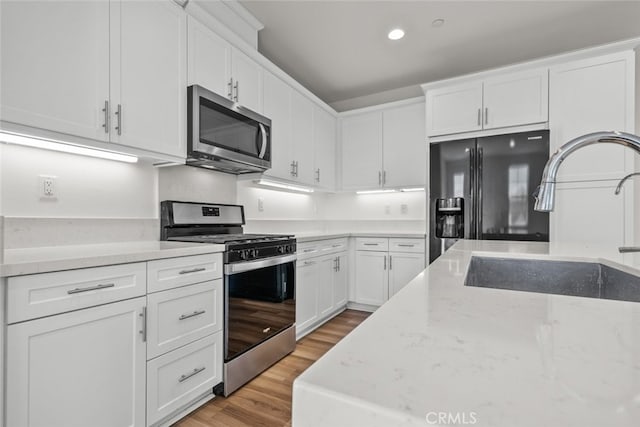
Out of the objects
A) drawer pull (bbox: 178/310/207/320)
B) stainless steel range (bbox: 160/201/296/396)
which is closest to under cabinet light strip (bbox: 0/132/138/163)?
stainless steel range (bbox: 160/201/296/396)

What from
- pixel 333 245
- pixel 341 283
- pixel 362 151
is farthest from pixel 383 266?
pixel 362 151

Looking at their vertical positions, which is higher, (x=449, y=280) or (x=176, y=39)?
(x=176, y=39)

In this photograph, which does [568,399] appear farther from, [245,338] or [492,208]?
[492,208]

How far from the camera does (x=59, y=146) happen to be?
1551 mm

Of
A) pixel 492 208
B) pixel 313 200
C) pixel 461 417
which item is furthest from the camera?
pixel 313 200

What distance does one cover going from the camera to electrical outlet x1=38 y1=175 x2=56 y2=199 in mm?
1583

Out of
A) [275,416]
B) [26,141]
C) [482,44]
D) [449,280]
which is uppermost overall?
[482,44]

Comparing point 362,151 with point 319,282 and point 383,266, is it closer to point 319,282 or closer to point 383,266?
point 383,266

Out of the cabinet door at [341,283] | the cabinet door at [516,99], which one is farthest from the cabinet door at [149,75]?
the cabinet door at [516,99]

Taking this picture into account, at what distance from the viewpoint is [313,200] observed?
4016mm

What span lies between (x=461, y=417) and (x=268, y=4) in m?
2.78

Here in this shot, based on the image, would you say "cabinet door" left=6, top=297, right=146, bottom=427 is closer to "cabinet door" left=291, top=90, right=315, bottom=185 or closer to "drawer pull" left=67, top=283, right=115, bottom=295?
"drawer pull" left=67, top=283, right=115, bottom=295

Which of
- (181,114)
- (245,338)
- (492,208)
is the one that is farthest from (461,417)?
(492,208)

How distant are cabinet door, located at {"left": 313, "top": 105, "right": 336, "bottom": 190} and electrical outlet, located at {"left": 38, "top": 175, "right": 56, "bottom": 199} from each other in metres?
2.27
